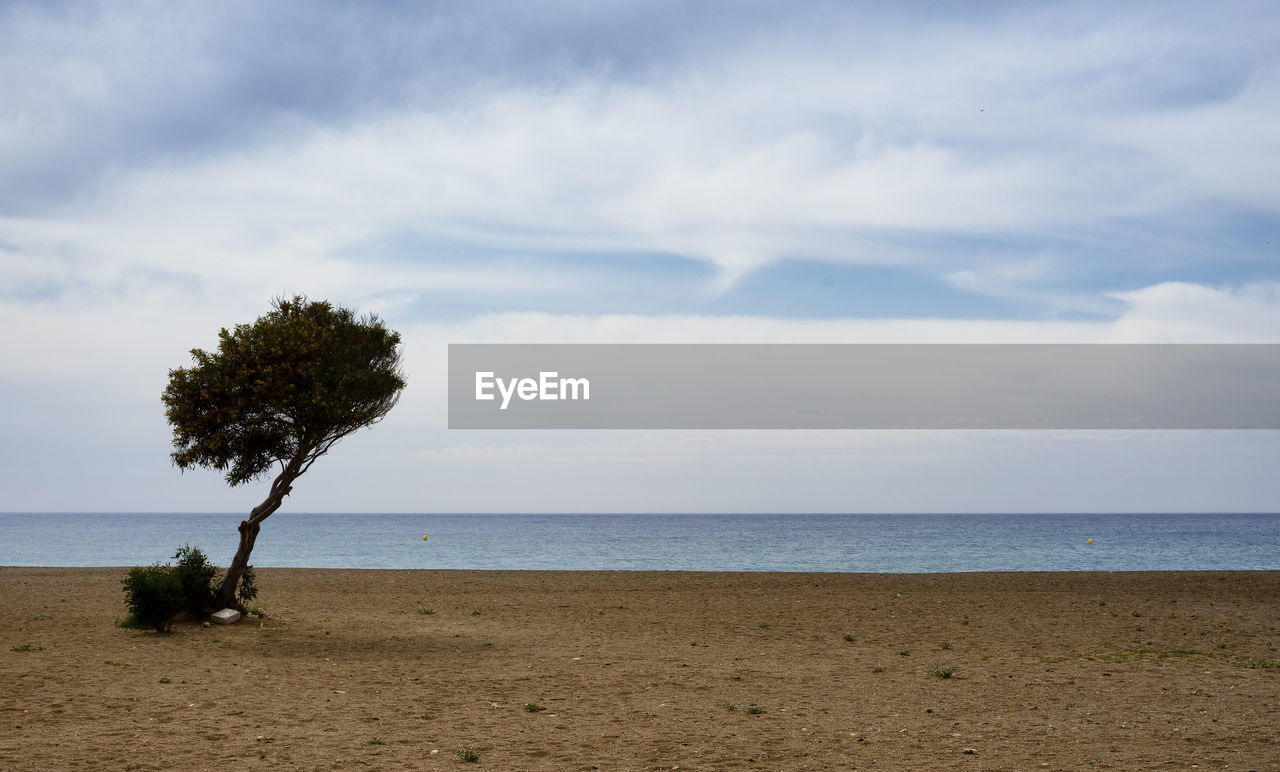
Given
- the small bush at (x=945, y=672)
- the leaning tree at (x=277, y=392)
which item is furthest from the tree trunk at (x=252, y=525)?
the small bush at (x=945, y=672)

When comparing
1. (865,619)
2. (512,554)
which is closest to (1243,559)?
(512,554)

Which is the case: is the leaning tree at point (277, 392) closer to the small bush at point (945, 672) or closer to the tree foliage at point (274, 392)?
→ the tree foliage at point (274, 392)

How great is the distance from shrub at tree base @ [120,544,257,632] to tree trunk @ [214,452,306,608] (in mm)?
258

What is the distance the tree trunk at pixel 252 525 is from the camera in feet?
65.1

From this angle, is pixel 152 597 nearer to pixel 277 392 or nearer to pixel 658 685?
pixel 277 392

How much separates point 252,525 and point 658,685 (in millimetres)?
11162

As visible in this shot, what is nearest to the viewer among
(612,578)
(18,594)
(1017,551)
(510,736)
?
(510,736)

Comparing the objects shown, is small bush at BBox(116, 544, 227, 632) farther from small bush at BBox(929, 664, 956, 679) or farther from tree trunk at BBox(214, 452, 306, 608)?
small bush at BBox(929, 664, 956, 679)

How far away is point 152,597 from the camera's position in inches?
757

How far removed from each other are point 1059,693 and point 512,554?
2407 inches

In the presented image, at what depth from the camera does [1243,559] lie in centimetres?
6750

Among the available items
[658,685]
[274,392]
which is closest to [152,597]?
[274,392]

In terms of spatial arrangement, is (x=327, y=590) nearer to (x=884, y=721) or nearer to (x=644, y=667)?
(x=644, y=667)

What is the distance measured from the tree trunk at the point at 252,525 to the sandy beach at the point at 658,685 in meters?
0.83
